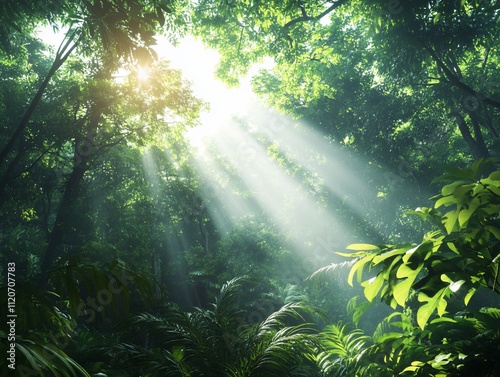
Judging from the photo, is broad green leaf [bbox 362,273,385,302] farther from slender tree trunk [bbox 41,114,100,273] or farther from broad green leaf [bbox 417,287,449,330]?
slender tree trunk [bbox 41,114,100,273]

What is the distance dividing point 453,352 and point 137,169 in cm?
1571

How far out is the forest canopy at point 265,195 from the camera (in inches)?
60.1

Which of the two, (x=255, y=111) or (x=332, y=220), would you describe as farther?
(x=255, y=111)

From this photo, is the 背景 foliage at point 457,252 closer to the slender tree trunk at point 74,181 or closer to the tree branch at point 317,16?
the tree branch at point 317,16

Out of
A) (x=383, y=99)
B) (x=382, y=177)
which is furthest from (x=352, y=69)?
(x=382, y=177)

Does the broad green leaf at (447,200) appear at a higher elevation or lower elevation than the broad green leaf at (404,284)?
higher

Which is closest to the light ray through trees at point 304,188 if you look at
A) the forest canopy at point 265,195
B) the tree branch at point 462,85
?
the forest canopy at point 265,195

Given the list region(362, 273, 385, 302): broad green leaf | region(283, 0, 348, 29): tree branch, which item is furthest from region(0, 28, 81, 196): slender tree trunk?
region(362, 273, 385, 302): broad green leaf

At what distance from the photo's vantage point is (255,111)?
88.5 feet

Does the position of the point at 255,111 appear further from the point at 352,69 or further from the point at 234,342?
the point at 234,342

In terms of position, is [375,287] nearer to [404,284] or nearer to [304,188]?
[404,284]

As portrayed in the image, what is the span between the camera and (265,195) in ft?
89.0

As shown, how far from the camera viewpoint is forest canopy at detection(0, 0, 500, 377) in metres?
1.53

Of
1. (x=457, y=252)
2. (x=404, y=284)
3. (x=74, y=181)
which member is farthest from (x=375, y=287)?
(x=74, y=181)
